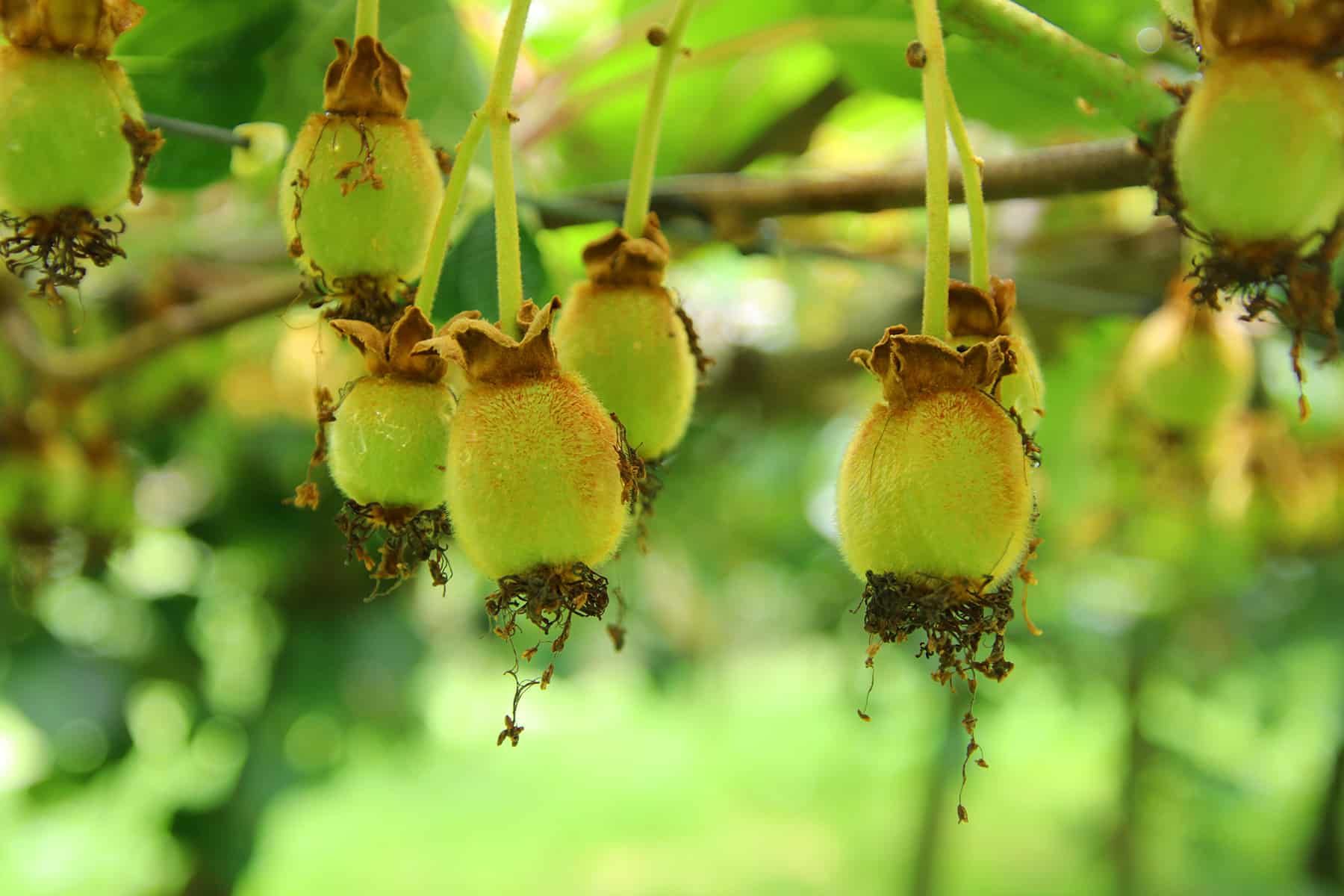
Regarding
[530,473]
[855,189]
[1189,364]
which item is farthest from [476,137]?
[1189,364]

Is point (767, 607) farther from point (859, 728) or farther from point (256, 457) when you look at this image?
point (256, 457)

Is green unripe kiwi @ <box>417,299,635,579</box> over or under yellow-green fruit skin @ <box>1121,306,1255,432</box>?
under

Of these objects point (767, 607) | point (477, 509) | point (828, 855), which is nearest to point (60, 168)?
point (477, 509)

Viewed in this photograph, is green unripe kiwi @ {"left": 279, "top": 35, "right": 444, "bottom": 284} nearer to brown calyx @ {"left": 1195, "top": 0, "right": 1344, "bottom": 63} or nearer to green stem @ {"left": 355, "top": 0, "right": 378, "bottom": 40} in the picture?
green stem @ {"left": 355, "top": 0, "right": 378, "bottom": 40}

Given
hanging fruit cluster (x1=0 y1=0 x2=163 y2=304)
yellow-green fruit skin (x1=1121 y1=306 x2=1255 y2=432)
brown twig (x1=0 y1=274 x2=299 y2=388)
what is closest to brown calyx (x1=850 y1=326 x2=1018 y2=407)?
hanging fruit cluster (x1=0 y1=0 x2=163 y2=304)

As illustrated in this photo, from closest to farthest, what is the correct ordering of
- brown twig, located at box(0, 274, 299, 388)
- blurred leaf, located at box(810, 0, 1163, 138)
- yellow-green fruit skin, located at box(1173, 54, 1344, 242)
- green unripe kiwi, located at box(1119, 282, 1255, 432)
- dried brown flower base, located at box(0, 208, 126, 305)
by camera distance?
yellow-green fruit skin, located at box(1173, 54, 1344, 242)
dried brown flower base, located at box(0, 208, 126, 305)
blurred leaf, located at box(810, 0, 1163, 138)
green unripe kiwi, located at box(1119, 282, 1255, 432)
brown twig, located at box(0, 274, 299, 388)

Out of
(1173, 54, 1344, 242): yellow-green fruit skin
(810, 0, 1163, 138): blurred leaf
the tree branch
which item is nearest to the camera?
(1173, 54, 1344, 242): yellow-green fruit skin
